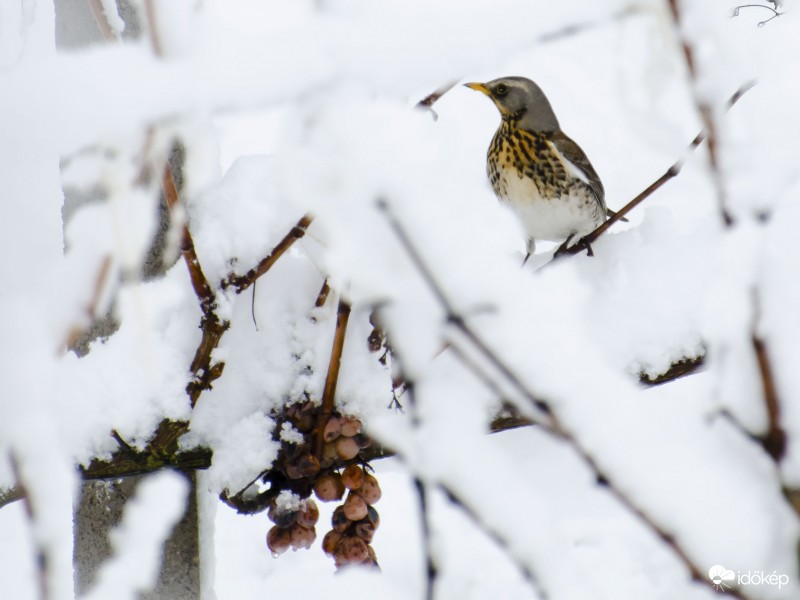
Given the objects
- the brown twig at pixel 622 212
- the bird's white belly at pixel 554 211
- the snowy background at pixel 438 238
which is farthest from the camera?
the bird's white belly at pixel 554 211

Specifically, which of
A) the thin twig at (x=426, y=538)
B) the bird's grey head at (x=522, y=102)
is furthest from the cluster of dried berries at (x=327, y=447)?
the bird's grey head at (x=522, y=102)

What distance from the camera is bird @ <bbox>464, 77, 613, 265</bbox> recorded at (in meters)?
1.48

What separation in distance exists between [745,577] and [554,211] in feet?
3.98

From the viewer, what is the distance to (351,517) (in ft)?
2.89

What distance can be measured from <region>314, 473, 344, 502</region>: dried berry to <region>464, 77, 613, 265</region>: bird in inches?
29.2

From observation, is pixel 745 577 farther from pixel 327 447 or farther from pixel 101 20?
pixel 327 447

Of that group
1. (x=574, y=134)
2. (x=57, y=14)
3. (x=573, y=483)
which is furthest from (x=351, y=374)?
(x=574, y=134)

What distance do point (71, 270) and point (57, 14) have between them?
0.98m

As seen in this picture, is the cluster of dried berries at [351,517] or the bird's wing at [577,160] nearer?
the cluster of dried berries at [351,517]

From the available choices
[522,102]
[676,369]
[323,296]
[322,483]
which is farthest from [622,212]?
[522,102]

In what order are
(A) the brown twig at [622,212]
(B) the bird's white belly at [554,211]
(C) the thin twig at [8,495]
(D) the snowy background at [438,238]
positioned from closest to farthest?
(D) the snowy background at [438,238] < (A) the brown twig at [622,212] < (C) the thin twig at [8,495] < (B) the bird's white belly at [554,211]

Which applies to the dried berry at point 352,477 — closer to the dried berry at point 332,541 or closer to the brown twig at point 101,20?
the dried berry at point 332,541

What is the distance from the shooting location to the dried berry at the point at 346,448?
911 millimetres

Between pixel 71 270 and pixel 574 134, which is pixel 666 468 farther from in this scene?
pixel 574 134
